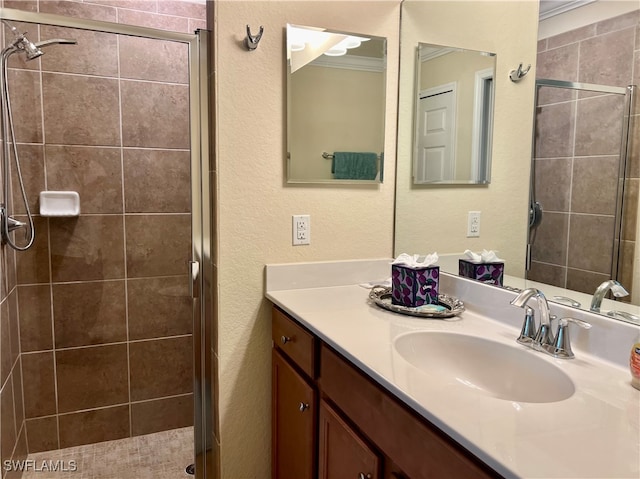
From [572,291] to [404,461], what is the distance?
691mm

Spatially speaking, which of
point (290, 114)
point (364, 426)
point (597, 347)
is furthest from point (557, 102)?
point (364, 426)

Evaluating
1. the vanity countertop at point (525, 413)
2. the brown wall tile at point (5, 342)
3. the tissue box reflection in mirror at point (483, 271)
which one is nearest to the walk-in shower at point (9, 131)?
the brown wall tile at point (5, 342)

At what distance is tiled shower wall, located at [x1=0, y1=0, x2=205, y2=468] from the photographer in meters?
2.18

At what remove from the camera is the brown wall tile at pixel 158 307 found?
8.00 ft

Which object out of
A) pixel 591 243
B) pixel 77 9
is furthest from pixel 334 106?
pixel 77 9

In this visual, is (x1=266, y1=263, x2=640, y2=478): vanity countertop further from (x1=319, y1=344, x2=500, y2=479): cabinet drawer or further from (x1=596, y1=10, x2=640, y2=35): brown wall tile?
(x1=596, y1=10, x2=640, y2=35): brown wall tile

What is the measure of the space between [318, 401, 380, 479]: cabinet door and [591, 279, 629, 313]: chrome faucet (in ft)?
2.23

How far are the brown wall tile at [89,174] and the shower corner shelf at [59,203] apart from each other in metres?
0.02

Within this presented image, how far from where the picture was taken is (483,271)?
64.1 inches

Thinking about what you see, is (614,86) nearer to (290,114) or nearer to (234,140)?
(290,114)

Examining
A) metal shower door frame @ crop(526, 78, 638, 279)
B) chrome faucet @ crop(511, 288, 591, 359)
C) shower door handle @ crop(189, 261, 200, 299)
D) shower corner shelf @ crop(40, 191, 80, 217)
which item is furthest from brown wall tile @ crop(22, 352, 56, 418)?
metal shower door frame @ crop(526, 78, 638, 279)

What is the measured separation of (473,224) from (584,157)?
551mm

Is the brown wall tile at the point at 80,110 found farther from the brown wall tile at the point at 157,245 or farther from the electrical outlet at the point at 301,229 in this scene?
the electrical outlet at the point at 301,229

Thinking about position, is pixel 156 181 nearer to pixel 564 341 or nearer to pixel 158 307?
pixel 158 307
